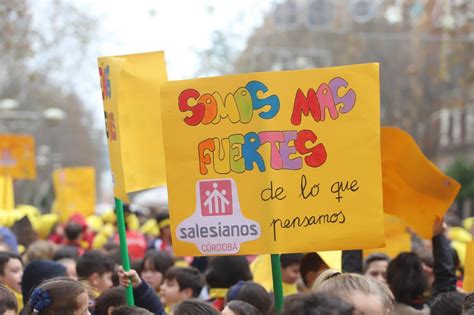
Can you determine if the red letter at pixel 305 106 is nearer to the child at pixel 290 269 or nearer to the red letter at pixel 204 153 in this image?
the red letter at pixel 204 153

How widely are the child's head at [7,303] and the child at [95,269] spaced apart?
2.50m

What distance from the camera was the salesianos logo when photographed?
549 centimetres

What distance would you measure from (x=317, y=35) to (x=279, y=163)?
3905 cm

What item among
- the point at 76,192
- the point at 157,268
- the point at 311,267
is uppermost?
the point at 311,267

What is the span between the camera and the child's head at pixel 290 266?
312 inches

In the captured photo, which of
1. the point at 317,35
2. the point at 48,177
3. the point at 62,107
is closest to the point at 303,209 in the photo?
the point at 317,35

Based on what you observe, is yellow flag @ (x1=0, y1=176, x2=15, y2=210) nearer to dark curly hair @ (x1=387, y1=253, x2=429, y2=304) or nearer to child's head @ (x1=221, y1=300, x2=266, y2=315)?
dark curly hair @ (x1=387, y1=253, x2=429, y2=304)

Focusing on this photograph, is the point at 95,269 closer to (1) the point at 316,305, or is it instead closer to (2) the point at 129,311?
(2) the point at 129,311

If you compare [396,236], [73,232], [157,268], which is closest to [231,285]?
[157,268]

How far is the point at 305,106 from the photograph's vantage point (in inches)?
216

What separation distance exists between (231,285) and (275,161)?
259cm

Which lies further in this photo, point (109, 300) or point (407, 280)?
point (407, 280)

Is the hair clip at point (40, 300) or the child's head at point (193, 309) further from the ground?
the hair clip at point (40, 300)

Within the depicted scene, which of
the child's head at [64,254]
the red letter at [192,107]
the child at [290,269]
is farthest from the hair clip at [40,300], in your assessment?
the child's head at [64,254]
